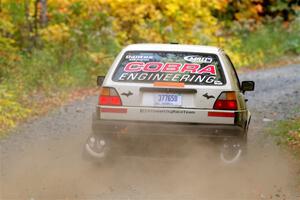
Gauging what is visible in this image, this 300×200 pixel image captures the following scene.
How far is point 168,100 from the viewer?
26.1ft

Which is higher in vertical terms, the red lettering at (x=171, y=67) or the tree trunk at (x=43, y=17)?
the red lettering at (x=171, y=67)

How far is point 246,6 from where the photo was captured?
2677cm

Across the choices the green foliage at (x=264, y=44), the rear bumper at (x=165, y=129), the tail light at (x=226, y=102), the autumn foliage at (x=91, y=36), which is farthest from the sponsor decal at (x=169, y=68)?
the green foliage at (x=264, y=44)

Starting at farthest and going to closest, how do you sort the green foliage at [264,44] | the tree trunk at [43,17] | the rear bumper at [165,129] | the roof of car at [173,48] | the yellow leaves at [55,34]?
the green foliage at [264,44], the tree trunk at [43,17], the yellow leaves at [55,34], the roof of car at [173,48], the rear bumper at [165,129]

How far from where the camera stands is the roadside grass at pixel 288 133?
33.0ft

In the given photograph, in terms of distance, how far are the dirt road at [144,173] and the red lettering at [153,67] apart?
95 centimetres

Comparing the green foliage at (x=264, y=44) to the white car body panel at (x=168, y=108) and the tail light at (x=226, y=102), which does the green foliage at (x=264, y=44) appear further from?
the white car body panel at (x=168, y=108)

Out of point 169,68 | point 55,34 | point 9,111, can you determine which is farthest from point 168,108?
point 55,34

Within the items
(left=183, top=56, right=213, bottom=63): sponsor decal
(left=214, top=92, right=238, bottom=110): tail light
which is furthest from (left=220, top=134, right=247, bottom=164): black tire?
(left=183, top=56, right=213, bottom=63): sponsor decal

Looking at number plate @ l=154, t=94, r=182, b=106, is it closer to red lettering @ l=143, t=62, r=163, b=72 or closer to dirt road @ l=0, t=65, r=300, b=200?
red lettering @ l=143, t=62, r=163, b=72

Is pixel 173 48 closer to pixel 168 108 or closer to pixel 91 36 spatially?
pixel 168 108

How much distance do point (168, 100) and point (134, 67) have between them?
0.63 m

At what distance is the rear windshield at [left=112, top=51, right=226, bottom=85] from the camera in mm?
8070

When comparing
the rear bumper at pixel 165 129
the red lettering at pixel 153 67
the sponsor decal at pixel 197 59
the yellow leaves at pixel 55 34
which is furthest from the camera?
the yellow leaves at pixel 55 34
